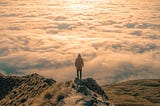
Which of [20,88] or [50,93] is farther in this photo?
[20,88]

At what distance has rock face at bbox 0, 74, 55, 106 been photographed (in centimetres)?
7244

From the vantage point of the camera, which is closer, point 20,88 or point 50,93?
point 50,93

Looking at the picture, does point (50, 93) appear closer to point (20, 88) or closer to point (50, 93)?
point (50, 93)

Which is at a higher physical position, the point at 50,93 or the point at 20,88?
the point at 50,93

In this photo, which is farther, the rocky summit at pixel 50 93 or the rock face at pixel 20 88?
the rock face at pixel 20 88

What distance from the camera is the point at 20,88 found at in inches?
3194

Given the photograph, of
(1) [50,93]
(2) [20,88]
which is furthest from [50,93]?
(2) [20,88]

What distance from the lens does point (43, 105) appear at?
2368 inches

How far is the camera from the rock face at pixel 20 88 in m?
72.4

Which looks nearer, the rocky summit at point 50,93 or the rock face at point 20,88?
the rocky summit at point 50,93

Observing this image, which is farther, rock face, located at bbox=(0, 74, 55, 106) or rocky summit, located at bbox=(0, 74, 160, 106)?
rock face, located at bbox=(0, 74, 55, 106)

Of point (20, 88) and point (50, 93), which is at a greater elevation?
point (50, 93)

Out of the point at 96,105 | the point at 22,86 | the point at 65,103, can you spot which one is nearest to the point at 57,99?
the point at 65,103

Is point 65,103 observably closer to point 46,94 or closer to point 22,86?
point 46,94
